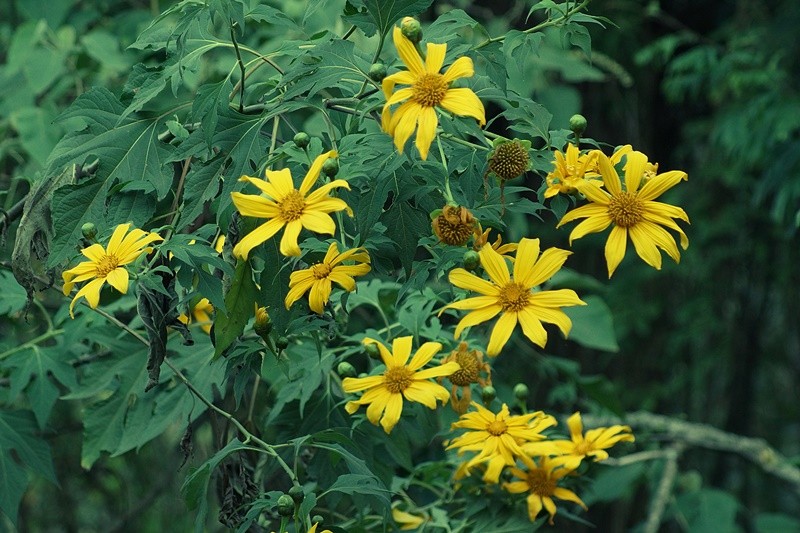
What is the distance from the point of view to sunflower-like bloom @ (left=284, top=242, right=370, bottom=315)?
95cm

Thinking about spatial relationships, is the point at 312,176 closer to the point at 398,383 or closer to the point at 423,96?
the point at 423,96

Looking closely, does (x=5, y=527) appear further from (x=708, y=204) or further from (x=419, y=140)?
(x=419, y=140)

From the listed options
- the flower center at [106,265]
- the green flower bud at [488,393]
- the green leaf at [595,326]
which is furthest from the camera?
the green leaf at [595,326]

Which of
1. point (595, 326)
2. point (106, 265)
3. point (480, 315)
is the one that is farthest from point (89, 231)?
point (595, 326)

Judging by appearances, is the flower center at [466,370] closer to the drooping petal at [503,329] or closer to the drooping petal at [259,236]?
the drooping petal at [503,329]

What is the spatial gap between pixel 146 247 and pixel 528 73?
1.53 m

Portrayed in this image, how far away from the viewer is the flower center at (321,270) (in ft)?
3.15

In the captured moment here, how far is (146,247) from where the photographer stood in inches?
39.0

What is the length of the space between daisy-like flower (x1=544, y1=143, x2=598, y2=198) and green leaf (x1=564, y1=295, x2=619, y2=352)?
3.69 feet

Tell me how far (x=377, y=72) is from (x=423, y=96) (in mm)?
79

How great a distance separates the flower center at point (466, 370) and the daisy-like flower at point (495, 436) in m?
0.07

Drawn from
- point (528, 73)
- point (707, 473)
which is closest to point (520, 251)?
point (528, 73)

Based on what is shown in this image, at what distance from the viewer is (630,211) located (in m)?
0.99

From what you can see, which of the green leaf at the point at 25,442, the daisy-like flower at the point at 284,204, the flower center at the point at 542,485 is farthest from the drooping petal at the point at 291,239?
the green leaf at the point at 25,442
